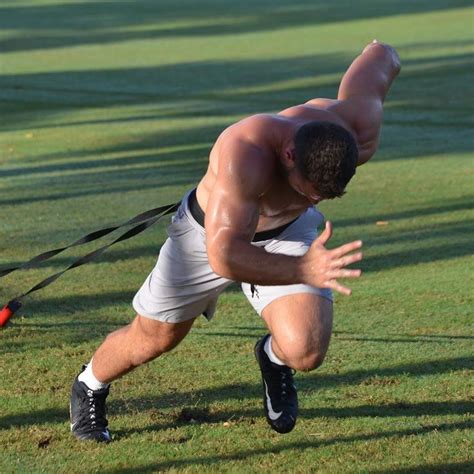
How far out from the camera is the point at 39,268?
941 centimetres

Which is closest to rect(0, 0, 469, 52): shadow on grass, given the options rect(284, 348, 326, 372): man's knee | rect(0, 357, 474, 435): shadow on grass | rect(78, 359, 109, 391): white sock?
rect(0, 357, 474, 435): shadow on grass

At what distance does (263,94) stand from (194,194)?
46.0ft

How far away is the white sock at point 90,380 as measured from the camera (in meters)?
Answer: 6.04

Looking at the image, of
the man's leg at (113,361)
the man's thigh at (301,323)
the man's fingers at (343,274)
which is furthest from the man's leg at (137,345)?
the man's fingers at (343,274)

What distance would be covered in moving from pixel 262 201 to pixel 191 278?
581mm

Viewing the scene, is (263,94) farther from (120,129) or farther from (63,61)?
(63,61)

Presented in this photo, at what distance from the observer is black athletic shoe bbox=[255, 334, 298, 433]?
584 cm

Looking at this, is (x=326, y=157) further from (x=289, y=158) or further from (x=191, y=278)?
(x=191, y=278)

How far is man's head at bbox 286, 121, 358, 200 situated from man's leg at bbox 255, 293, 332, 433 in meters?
0.77

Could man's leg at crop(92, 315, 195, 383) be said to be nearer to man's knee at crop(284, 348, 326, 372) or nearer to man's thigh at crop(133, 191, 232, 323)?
A: man's thigh at crop(133, 191, 232, 323)

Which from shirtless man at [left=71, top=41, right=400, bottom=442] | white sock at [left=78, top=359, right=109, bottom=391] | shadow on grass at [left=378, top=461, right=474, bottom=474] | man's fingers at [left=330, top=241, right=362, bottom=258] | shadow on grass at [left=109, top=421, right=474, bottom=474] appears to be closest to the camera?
man's fingers at [left=330, top=241, right=362, bottom=258]

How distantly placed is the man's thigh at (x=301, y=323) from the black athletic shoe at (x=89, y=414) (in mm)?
893

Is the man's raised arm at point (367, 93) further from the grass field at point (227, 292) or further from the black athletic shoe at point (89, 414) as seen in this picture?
the black athletic shoe at point (89, 414)

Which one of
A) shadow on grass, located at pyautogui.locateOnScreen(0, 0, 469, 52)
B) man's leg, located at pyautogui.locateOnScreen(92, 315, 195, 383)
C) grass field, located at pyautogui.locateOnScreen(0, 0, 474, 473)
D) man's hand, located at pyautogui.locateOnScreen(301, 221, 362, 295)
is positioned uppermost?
man's hand, located at pyautogui.locateOnScreen(301, 221, 362, 295)
